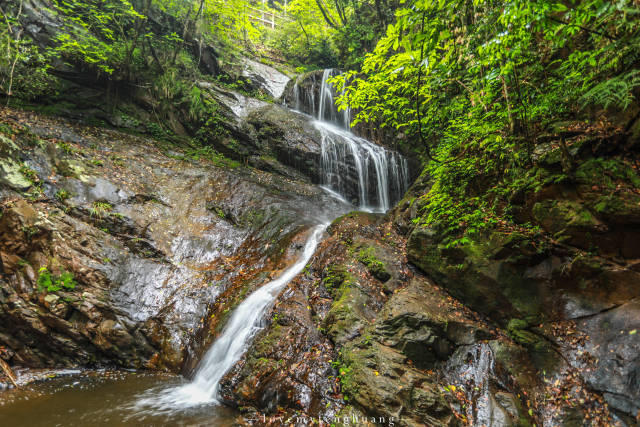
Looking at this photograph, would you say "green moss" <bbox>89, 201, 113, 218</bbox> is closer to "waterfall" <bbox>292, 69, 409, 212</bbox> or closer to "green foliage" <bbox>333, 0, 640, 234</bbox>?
"green foliage" <bbox>333, 0, 640, 234</bbox>

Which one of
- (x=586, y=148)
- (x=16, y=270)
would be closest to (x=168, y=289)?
(x=16, y=270)

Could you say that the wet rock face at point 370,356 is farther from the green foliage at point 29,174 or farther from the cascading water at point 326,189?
the green foliage at point 29,174

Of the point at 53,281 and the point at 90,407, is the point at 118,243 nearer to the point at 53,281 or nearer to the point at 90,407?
the point at 53,281

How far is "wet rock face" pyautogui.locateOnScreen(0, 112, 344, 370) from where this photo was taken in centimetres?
461

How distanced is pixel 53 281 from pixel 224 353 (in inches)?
126

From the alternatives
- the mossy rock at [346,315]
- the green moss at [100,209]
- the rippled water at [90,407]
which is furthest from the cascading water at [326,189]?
the green moss at [100,209]

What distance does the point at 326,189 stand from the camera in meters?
10.9

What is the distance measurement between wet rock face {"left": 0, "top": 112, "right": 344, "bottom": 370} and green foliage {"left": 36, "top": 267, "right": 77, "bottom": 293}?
27mm

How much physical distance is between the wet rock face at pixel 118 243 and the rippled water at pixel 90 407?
1.64ft

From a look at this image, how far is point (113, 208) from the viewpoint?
20.7 feet

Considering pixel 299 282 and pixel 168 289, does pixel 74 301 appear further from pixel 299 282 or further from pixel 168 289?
pixel 299 282

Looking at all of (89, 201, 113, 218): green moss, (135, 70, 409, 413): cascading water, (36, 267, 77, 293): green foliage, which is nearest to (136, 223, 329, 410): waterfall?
(135, 70, 409, 413): cascading water

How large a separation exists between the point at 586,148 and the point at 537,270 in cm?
162

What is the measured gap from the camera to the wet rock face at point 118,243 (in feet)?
15.1
